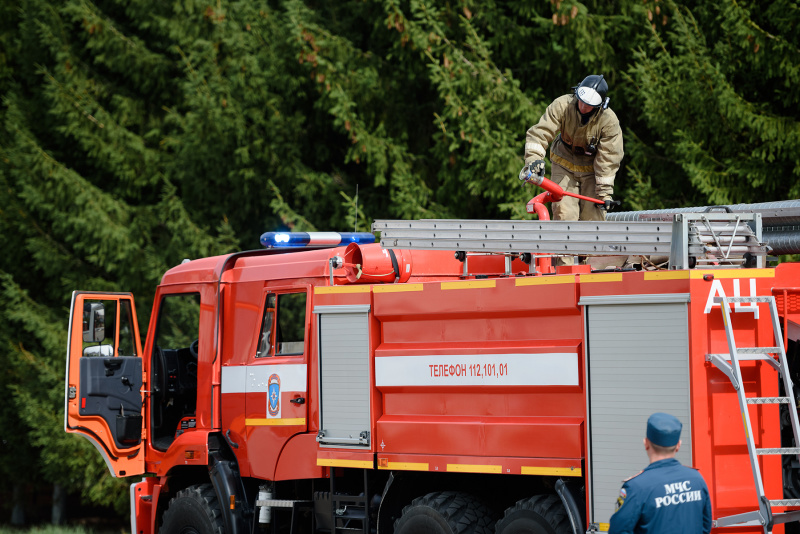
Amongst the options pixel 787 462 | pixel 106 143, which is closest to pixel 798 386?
pixel 787 462

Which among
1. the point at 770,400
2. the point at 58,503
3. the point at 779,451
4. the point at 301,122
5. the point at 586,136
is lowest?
the point at 58,503

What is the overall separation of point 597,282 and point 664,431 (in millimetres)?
1872

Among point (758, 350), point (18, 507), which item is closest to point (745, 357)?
point (758, 350)

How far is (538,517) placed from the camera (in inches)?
268

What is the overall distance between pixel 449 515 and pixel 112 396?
4082mm

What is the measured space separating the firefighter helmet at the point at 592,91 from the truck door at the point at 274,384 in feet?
8.72

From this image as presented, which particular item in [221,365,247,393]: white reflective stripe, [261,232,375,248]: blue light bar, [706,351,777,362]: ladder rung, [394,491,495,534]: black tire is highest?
[261,232,375,248]: blue light bar

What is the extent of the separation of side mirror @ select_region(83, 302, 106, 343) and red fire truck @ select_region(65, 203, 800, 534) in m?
0.03

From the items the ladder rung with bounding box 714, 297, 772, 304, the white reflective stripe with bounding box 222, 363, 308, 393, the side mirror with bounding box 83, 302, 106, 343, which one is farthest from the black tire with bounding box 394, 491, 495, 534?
the side mirror with bounding box 83, 302, 106, 343

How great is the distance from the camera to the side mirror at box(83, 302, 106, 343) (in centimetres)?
939

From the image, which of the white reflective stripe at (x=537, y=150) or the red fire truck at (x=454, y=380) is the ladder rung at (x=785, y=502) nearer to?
the red fire truck at (x=454, y=380)

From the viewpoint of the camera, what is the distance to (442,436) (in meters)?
7.30

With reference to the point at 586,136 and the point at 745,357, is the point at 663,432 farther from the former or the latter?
the point at 586,136

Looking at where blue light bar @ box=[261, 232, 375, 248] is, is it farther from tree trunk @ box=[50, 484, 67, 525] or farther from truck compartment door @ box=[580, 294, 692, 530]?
tree trunk @ box=[50, 484, 67, 525]
